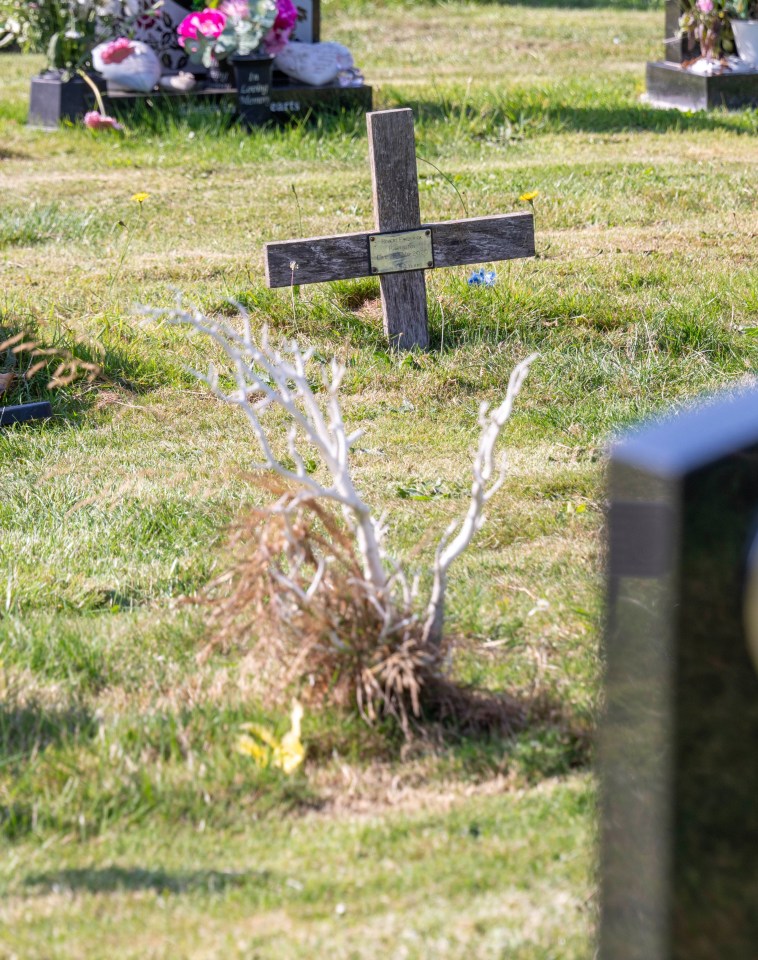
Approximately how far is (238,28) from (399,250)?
5.09 metres

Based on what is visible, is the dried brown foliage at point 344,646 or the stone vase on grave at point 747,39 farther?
the stone vase on grave at point 747,39

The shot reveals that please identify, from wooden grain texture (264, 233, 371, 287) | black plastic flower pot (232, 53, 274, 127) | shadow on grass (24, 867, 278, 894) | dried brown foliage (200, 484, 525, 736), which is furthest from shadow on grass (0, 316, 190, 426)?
black plastic flower pot (232, 53, 274, 127)

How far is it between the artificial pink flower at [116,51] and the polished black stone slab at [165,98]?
0.29 metres

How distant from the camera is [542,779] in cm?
278

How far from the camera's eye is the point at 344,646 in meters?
2.83

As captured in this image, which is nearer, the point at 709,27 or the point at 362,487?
the point at 362,487

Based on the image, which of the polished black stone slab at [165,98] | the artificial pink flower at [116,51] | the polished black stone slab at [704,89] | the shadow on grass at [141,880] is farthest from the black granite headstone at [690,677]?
the polished black stone slab at [704,89]

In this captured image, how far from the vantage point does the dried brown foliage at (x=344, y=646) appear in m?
2.81

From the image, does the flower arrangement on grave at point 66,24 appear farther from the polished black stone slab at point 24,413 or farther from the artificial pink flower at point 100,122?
the polished black stone slab at point 24,413

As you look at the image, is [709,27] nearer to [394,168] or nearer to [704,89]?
[704,89]

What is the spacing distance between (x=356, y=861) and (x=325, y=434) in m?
0.96

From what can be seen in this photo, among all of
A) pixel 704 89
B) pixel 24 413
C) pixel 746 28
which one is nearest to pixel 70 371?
pixel 24 413

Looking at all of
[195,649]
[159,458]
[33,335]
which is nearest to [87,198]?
[33,335]

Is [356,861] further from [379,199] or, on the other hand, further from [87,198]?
[87,198]
